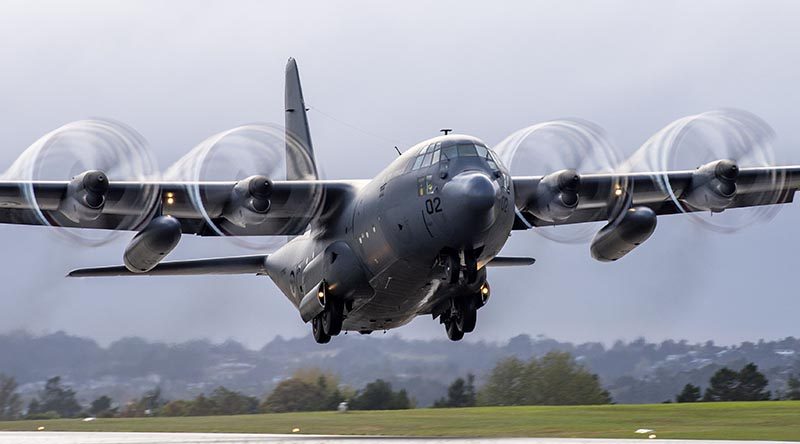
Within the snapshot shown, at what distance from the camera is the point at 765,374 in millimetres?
38344

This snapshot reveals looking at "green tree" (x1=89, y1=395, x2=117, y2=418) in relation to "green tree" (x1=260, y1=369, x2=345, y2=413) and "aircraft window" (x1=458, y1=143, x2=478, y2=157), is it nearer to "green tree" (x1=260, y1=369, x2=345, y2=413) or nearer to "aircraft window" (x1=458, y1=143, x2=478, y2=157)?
"green tree" (x1=260, y1=369, x2=345, y2=413)

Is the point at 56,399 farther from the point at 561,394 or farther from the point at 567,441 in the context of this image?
the point at 567,441

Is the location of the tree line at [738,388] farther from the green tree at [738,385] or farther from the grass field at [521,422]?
the grass field at [521,422]

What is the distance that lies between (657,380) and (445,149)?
67.8ft

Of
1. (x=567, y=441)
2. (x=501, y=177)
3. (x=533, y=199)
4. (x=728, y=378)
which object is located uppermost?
(x=728, y=378)

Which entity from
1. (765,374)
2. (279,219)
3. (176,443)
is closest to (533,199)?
(279,219)

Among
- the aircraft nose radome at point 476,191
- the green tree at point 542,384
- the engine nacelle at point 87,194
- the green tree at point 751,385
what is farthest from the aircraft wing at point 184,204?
the green tree at point 751,385

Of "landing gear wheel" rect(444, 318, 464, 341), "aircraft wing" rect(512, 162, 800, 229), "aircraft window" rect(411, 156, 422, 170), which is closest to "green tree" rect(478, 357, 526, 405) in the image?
"aircraft wing" rect(512, 162, 800, 229)

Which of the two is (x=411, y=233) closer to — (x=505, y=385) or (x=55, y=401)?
(x=505, y=385)

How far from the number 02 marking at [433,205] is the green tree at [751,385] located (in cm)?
2204

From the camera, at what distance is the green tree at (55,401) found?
35.7 metres

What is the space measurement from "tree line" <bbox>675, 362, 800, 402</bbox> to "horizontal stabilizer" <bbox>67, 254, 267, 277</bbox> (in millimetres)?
17216

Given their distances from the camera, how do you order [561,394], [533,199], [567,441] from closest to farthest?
[567,441] < [533,199] < [561,394]

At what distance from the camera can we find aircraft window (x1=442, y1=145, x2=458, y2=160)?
63.8 ft
